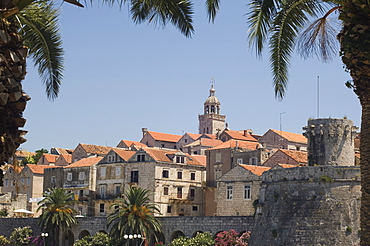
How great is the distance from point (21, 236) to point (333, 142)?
30463mm

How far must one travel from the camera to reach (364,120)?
12.9 metres

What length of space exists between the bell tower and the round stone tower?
299 feet

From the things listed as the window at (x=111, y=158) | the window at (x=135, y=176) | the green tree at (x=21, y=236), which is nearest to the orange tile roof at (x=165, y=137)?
the window at (x=111, y=158)

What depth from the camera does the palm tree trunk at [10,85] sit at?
10.8 meters

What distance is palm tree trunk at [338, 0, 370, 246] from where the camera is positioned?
1212cm

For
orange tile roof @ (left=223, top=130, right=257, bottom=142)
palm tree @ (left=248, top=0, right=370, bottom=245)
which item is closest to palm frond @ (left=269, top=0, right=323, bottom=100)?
palm tree @ (left=248, top=0, right=370, bottom=245)

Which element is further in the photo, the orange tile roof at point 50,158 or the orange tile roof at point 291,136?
the orange tile roof at point 50,158

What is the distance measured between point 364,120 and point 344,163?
38025 mm

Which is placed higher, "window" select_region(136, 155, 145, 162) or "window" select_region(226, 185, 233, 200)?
"window" select_region(136, 155, 145, 162)

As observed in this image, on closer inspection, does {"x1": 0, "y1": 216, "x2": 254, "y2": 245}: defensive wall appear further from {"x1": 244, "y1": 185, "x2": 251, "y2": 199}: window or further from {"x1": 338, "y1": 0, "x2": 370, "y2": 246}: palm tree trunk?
{"x1": 338, "y1": 0, "x2": 370, "y2": 246}: palm tree trunk

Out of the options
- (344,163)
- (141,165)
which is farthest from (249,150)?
(344,163)

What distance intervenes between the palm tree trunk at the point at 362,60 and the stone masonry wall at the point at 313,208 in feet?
99.0

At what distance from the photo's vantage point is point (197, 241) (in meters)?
52.4

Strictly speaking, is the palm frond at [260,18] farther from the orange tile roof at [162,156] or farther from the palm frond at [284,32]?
the orange tile roof at [162,156]
